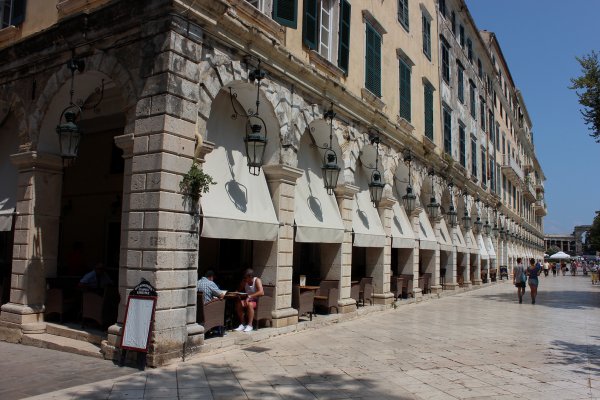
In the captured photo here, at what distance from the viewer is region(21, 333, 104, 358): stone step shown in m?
7.65

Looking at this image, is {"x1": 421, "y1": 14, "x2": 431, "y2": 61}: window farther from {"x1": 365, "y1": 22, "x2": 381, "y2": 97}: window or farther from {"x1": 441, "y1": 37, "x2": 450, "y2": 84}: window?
{"x1": 365, "y1": 22, "x2": 381, "y2": 97}: window

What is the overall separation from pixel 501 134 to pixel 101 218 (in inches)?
1227

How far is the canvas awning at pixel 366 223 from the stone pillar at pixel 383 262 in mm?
363

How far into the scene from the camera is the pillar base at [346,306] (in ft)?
39.0

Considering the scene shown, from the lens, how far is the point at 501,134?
3650 cm

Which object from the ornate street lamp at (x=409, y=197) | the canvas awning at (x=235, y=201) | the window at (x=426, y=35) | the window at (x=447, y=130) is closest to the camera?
the canvas awning at (x=235, y=201)

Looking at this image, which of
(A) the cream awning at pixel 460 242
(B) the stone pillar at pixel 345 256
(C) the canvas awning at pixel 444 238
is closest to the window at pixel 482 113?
(A) the cream awning at pixel 460 242

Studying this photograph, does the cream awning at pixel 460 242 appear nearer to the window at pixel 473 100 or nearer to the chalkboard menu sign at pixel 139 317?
the window at pixel 473 100

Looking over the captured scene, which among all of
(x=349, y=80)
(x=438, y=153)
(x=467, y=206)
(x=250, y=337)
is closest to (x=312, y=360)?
(x=250, y=337)

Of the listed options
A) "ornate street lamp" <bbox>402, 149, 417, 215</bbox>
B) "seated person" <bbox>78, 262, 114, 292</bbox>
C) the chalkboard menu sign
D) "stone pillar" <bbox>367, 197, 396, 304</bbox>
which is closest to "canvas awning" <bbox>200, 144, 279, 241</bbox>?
the chalkboard menu sign

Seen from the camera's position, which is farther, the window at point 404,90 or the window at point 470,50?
the window at point 470,50

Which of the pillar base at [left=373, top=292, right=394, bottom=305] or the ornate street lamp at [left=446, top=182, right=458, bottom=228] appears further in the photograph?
the ornate street lamp at [left=446, top=182, right=458, bottom=228]

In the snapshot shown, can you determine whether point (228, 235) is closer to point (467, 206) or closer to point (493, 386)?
point (493, 386)

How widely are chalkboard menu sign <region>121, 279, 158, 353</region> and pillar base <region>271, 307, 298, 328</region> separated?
3130mm
